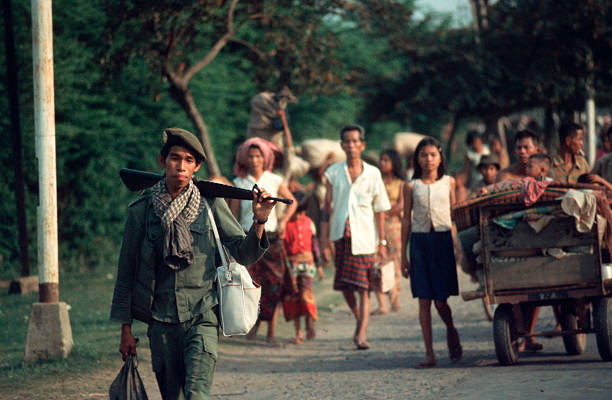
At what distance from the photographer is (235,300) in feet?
15.1

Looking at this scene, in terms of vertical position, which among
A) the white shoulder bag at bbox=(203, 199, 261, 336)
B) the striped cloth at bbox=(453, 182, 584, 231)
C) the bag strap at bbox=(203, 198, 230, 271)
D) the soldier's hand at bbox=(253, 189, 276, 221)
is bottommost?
the white shoulder bag at bbox=(203, 199, 261, 336)

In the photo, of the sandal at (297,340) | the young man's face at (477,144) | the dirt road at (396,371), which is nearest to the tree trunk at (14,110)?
the dirt road at (396,371)

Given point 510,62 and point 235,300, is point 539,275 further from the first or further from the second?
point 510,62

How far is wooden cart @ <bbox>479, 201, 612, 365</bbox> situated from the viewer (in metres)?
7.23

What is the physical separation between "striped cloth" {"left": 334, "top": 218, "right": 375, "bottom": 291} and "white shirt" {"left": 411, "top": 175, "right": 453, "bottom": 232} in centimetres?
127

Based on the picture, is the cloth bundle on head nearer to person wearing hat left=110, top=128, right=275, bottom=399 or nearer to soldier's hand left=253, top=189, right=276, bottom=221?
person wearing hat left=110, top=128, right=275, bottom=399

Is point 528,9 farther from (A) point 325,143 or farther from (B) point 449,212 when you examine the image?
(B) point 449,212

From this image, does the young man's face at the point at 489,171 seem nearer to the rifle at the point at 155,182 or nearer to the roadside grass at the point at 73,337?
the roadside grass at the point at 73,337

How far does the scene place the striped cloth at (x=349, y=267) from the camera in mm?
9055

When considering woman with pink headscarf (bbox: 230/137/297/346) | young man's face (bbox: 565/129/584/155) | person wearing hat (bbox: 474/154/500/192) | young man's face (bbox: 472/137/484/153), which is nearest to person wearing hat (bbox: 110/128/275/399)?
woman with pink headscarf (bbox: 230/137/297/346)

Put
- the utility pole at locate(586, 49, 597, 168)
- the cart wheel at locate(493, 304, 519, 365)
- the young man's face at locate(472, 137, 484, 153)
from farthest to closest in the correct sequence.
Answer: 1. the utility pole at locate(586, 49, 597, 168)
2. the young man's face at locate(472, 137, 484, 153)
3. the cart wheel at locate(493, 304, 519, 365)

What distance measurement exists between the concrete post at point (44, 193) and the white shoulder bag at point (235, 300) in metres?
3.81

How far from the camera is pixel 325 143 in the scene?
19.8m

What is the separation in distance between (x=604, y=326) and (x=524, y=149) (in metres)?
2.16
